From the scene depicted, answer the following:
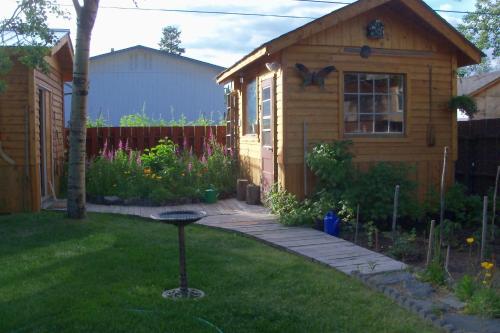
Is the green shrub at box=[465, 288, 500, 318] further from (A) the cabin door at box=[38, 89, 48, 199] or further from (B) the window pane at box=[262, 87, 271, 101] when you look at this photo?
(A) the cabin door at box=[38, 89, 48, 199]

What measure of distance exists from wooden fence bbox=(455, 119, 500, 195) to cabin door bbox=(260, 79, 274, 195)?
3914 mm

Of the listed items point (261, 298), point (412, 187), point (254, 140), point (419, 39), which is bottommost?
point (261, 298)

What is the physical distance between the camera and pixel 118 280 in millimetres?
5223

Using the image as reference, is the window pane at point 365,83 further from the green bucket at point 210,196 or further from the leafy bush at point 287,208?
the green bucket at point 210,196

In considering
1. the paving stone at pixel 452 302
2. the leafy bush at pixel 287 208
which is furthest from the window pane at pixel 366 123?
the paving stone at pixel 452 302

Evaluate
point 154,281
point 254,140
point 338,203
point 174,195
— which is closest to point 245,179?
point 254,140

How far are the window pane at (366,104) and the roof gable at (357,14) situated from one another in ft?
4.45

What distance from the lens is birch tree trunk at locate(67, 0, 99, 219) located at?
26.0ft

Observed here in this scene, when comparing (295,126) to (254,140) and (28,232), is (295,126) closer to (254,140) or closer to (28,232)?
(254,140)

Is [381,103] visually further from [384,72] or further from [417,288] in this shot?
[417,288]

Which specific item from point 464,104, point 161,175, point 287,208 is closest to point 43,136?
point 161,175

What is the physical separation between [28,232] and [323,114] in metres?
4.81

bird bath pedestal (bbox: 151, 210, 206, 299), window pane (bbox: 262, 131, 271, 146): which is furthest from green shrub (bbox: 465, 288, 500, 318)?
window pane (bbox: 262, 131, 271, 146)

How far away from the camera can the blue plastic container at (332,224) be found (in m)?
7.70
